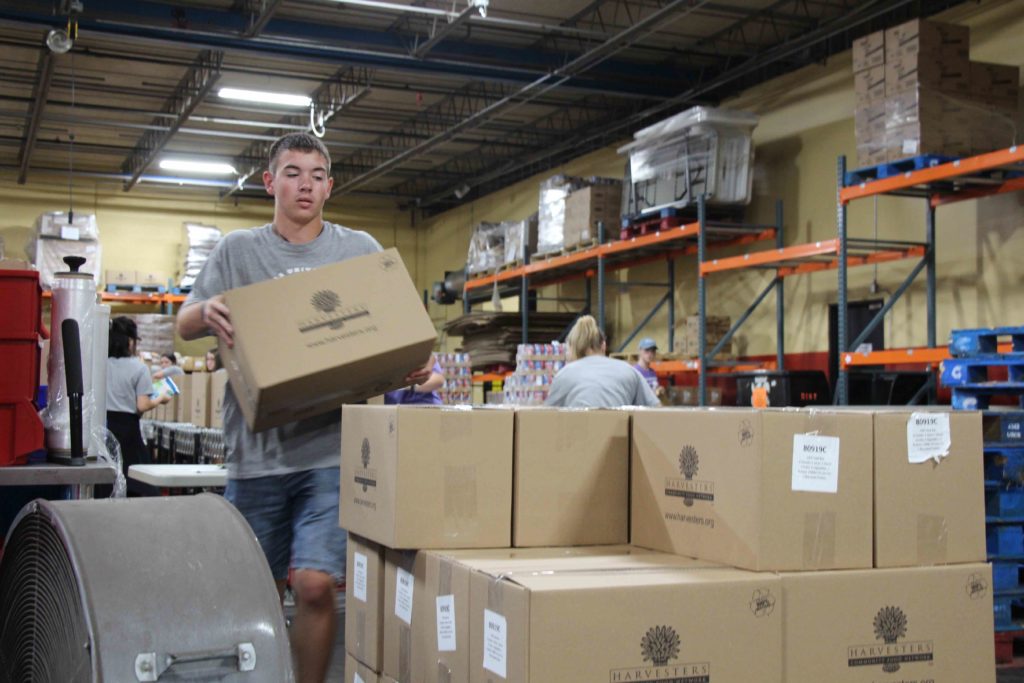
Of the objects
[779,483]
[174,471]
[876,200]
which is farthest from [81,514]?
[876,200]

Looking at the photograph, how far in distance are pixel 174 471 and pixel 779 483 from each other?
12.6 feet

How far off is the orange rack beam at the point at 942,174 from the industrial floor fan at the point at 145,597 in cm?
629

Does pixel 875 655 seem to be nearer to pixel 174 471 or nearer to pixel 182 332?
pixel 182 332

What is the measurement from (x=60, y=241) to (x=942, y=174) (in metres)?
11.5

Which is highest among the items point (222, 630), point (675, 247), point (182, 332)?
point (675, 247)

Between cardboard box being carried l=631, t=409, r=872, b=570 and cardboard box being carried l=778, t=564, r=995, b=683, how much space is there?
Answer: 7 centimetres

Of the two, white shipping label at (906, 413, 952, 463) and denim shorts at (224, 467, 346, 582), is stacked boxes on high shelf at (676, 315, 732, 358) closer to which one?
denim shorts at (224, 467, 346, 582)

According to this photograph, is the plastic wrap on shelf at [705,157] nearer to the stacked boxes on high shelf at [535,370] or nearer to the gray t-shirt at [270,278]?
the stacked boxes on high shelf at [535,370]

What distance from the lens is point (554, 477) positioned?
2764 mm

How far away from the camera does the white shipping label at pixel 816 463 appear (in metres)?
2.41

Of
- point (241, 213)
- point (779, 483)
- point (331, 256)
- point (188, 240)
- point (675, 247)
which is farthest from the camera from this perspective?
point (241, 213)

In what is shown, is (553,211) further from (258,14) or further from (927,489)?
(927,489)

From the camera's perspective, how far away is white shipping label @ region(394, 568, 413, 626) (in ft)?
8.85

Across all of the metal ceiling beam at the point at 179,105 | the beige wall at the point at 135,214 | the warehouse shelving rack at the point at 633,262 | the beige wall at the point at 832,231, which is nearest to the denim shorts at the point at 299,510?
the beige wall at the point at 832,231
